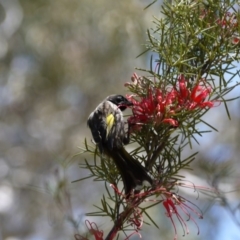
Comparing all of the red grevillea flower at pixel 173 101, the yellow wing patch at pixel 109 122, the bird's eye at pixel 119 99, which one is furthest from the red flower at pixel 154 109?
the bird's eye at pixel 119 99

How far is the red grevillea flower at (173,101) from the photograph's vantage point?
1540 millimetres

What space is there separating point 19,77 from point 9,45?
426 millimetres

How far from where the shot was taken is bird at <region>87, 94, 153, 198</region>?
1.51m

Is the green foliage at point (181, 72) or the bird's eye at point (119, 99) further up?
the bird's eye at point (119, 99)

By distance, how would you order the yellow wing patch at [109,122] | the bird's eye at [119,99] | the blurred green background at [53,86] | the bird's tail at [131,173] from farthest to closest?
the blurred green background at [53,86], the bird's eye at [119,99], the yellow wing patch at [109,122], the bird's tail at [131,173]

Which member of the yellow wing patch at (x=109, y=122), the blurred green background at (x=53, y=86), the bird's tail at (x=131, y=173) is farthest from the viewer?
the blurred green background at (x=53, y=86)

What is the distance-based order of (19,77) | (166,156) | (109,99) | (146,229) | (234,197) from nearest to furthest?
(166,156) < (109,99) < (234,197) < (146,229) < (19,77)

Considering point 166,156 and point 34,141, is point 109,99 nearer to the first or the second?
point 166,156

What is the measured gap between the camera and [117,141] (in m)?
1.75

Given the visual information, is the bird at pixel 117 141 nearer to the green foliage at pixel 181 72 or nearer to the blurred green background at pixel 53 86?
the green foliage at pixel 181 72

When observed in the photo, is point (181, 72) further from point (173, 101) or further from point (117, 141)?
point (117, 141)

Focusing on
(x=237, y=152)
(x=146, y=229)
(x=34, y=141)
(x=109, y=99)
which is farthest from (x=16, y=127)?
(x=109, y=99)

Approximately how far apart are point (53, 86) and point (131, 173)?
6.54 meters

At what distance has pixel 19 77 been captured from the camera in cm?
789
